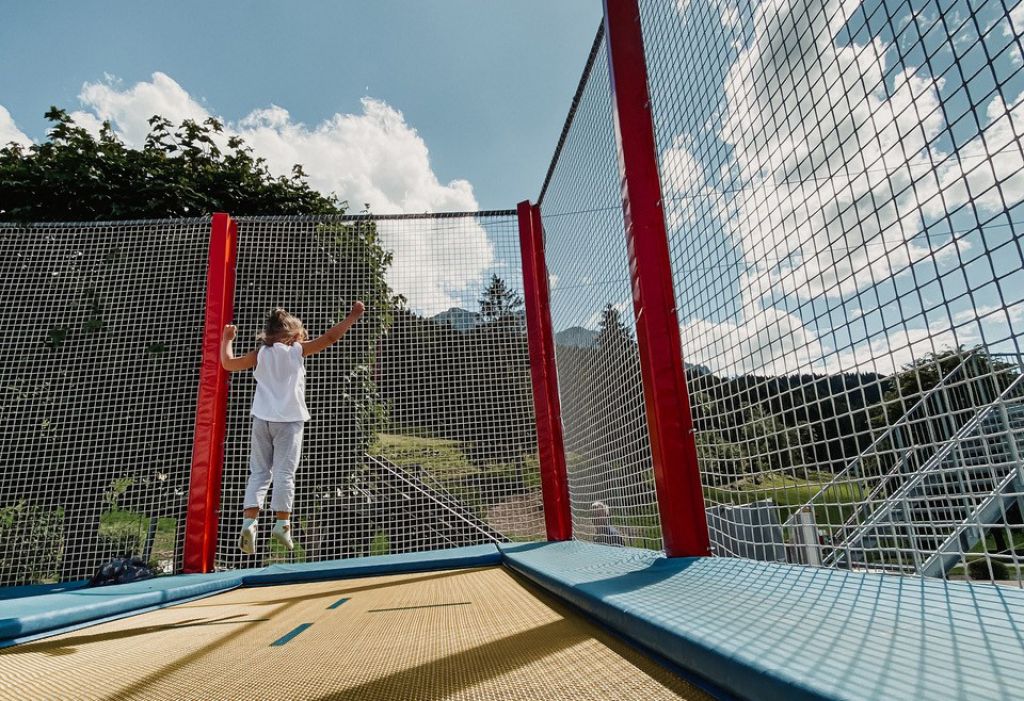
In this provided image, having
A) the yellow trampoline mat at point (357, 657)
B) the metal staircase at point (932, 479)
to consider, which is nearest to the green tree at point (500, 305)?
the metal staircase at point (932, 479)

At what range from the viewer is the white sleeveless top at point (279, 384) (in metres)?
3.28

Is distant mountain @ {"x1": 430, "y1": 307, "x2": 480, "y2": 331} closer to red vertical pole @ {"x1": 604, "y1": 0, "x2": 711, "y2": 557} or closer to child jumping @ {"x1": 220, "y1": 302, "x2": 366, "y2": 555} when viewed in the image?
child jumping @ {"x1": 220, "y1": 302, "x2": 366, "y2": 555}

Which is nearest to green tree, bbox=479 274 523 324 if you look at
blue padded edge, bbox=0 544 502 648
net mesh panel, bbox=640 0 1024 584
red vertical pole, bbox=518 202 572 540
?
red vertical pole, bbox=518 202 572 540

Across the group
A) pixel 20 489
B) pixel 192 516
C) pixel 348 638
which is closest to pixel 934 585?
pixel 348 638

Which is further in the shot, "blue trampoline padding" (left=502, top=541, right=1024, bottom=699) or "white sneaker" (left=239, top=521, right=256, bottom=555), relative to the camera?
"white sneaker" (left=239, top=521, right=256, bottom=555)

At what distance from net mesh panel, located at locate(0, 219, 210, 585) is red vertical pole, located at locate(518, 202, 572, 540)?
2.79 meters

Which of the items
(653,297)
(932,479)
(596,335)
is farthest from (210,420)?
(932,479)

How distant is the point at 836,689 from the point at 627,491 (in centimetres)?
247

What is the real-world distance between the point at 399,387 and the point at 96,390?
240cm

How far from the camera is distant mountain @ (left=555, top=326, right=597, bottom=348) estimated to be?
11.9ft

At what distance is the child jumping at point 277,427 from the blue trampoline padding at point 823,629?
2.10 metres

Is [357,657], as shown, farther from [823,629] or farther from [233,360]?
[233,360]

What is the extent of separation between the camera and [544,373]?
4344 millimetres

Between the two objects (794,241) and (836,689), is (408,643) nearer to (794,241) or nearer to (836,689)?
(836,689)
